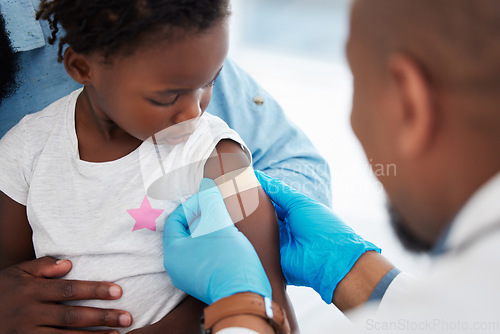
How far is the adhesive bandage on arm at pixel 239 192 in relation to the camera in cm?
96

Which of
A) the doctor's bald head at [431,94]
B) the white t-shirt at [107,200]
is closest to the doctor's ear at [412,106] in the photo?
the doctor's bald head at [431,94]

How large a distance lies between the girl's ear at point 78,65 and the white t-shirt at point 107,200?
159mm

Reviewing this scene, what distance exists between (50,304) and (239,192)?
0.47m

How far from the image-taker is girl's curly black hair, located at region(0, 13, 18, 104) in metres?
1.10

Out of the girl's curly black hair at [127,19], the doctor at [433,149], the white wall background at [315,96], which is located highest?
the girl's curly black hair at [127,19]

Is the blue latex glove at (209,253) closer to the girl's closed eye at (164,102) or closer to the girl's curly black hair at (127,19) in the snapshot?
the girl's closed eye at (164,102)

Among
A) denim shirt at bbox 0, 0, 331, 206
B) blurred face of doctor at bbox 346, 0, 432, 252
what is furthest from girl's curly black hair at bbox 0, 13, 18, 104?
blurred face of doctor at bbox 346, 0, 432, 252

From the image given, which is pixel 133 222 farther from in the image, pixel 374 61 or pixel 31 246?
pixel 374 61

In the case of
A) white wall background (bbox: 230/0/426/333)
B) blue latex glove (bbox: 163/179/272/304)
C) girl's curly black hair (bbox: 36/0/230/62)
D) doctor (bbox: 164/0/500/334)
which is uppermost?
girl's curly black hair (bbox: 36/0/230/62)

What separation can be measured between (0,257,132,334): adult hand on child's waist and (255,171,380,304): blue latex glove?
1.24ft

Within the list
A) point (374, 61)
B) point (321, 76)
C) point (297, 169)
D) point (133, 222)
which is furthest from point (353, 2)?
point (321, 76)

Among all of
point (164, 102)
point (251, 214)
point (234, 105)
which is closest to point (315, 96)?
point (234, 105)

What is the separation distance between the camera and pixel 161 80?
80cm

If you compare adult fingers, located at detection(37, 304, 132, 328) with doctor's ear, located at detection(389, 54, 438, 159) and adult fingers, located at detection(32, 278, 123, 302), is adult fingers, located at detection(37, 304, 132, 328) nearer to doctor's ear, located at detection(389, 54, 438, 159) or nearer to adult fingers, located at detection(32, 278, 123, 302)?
adult fingers, located at detection(32, 278, 123, 302)
